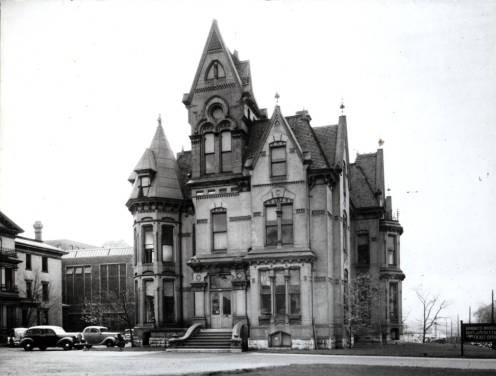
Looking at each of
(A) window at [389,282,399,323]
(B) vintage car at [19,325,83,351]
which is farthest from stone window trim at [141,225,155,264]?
(A) window at [389,282,399,323]

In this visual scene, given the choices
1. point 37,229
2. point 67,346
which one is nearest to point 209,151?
point 67,346

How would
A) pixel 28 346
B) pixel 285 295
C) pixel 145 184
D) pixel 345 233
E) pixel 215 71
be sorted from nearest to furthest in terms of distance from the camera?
pixel 285 295
pixel 28 346
pixel 215 71
pixel 345 233
pixel 145 184

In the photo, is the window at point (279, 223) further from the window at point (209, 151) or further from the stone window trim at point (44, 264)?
the stone window trim at point (44, 264)

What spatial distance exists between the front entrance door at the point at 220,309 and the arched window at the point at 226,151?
760 cm

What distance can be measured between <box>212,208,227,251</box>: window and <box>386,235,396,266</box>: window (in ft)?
51.2

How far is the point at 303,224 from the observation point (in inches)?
1344

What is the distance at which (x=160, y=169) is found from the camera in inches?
1567

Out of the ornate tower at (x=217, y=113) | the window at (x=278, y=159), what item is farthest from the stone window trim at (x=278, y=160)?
the ornate tower at (x=217, y=113)

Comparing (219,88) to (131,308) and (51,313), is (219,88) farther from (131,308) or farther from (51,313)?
(51,313)

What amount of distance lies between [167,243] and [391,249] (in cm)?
1819

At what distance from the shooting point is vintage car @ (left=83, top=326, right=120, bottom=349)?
127 feet

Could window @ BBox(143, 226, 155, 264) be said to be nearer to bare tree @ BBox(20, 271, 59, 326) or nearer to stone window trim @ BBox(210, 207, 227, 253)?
stone window trim @ BBox(210, 207, 227, 253)

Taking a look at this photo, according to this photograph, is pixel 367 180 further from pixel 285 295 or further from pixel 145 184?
pixel 145 184

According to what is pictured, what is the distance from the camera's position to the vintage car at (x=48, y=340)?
37719 mm
